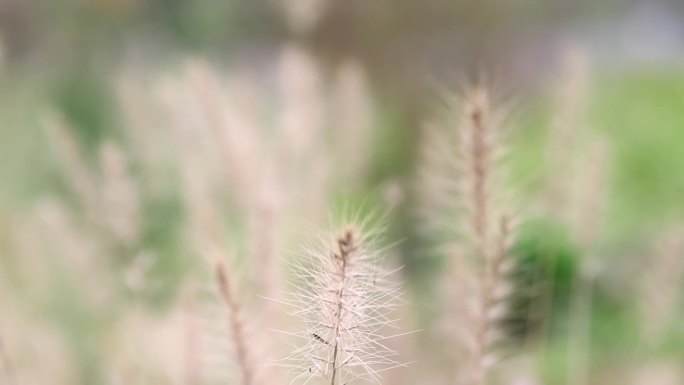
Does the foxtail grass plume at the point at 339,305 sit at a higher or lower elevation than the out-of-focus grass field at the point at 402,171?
lower

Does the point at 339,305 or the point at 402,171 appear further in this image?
the point at 402,171

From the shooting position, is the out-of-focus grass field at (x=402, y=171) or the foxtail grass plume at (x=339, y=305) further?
the out-of-focus grass field at (x=402, y=171)

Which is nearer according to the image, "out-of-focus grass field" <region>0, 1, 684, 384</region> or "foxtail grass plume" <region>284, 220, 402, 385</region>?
"foxtail grass plume" <region>284, 220, 402, 385</region>

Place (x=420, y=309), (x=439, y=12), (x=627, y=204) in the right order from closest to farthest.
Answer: (x=420, y=309) < (x=627, y=204) < (x=439, y=12)

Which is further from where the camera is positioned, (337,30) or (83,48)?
(337,30)

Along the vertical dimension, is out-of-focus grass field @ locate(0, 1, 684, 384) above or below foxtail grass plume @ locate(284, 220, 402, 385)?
above

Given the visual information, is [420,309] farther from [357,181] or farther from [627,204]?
[627,204]

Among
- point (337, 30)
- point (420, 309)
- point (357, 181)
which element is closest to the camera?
point (357, 181)

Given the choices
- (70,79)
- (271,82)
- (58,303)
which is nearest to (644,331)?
(58,303)

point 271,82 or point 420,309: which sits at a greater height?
point 271,82

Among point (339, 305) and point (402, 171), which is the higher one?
point (402, 171)

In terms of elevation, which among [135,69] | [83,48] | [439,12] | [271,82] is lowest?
[135,69]
